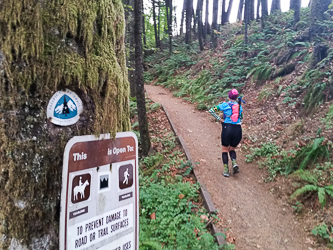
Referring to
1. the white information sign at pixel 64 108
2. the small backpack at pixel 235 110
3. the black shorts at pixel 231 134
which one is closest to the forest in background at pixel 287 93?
the black shorts at pixel 231 134

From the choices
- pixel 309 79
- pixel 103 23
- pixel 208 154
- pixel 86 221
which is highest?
pixel 309 79

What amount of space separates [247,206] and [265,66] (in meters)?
8.32

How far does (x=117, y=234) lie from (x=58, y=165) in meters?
0.57

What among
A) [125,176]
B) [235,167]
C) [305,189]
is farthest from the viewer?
[235,167]

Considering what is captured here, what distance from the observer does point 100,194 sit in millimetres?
1312

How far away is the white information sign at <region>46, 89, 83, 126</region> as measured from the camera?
3.85 ft

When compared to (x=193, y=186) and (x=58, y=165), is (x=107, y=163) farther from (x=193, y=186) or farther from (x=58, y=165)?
(x=193, y=186)

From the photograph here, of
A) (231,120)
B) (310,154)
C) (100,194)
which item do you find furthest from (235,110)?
(100,194)

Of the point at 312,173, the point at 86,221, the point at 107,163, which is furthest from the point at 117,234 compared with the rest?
the point at 312,173

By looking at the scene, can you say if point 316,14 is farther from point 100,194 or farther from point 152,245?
point 100,194

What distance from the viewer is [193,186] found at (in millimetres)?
5801

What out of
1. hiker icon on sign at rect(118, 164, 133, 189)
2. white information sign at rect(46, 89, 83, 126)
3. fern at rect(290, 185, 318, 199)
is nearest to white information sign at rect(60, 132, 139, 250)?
hiker icon on sign at rect(118, 164, 133, 189)

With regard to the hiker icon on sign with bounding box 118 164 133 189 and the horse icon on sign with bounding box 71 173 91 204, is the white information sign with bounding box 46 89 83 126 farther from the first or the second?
the hiker icon on sign with bounding box 118 164 133 189

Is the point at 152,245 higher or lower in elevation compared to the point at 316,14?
lower
